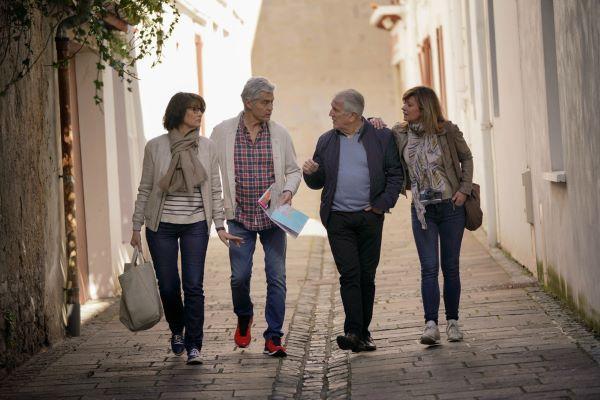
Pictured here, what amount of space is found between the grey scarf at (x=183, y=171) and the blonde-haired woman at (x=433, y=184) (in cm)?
124

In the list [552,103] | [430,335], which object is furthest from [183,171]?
[552,103]

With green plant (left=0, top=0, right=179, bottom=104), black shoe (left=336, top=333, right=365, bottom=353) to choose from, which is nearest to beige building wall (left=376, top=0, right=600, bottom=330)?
black shoe (left=336, top=333, right=365, bottom=353)

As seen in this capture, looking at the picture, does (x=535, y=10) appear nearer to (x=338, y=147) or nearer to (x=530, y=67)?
(x=530, y=67)

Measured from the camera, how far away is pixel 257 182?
8.19 metres

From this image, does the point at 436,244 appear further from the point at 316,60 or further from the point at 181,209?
the point at 316,60

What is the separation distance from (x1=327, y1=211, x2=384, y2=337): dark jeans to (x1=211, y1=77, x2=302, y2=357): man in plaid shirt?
1.23ft

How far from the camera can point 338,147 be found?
8242 millimetres

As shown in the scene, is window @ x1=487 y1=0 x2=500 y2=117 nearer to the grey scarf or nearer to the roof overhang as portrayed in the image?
the grey scarf

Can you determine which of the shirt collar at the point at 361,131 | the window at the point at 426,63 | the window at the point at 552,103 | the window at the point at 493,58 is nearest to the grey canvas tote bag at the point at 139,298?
the shirt collar at the point at 361,131

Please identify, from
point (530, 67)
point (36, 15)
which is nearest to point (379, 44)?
point (530, 67)

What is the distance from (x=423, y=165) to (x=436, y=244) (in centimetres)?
55

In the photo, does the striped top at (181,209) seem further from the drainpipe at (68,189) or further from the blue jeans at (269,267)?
the drainpipe at (68,189)

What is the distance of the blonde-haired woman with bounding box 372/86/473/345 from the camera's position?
8266mm

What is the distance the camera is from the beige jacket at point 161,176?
813 cm
